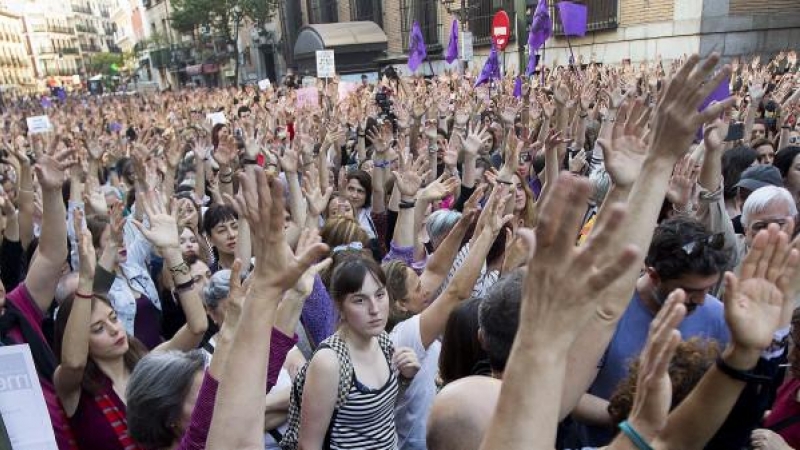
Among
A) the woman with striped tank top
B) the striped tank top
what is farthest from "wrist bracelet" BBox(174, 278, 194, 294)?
the striped tank top

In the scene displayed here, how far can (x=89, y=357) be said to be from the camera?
2395 millimetres

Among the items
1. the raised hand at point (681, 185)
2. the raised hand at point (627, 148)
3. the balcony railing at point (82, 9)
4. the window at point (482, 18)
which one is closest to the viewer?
the raised hand at point (627, 148)

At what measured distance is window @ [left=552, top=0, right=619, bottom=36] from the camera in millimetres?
18688

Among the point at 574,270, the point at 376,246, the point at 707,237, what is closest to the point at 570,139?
the point at 376,246

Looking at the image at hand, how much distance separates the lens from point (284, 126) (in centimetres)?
977

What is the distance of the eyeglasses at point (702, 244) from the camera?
2324mm

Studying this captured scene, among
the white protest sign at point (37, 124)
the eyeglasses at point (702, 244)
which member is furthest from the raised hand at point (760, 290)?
the white protest sign at point (37, 124)

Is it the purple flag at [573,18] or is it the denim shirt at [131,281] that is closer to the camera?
the denim shirt at [131,281]

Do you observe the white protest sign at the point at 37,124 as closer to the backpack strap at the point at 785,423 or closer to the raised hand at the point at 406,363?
the raised hand at the point at 406,363

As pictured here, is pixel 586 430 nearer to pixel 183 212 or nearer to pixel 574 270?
pixel 574 270

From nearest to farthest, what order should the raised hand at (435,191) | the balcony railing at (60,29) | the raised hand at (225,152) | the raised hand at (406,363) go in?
1. the raised hand at (406,363)
2. the raised hand at (435,191)
3. the raised hand at (225,152)
4. the balcony railing at (60,29)

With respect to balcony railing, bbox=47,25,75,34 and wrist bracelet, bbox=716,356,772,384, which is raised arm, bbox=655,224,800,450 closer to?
wrist bracelet, bbox=716,356,772,384

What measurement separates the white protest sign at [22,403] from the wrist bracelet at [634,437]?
53.8 inches

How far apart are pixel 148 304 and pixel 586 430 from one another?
2341 millimetres
